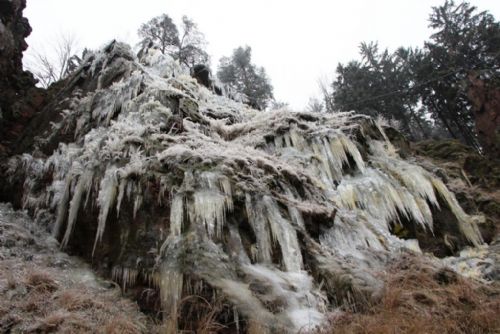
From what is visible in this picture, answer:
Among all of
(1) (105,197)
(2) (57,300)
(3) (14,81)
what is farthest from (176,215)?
(3) (14,81)

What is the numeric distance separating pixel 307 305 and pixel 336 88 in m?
26.7

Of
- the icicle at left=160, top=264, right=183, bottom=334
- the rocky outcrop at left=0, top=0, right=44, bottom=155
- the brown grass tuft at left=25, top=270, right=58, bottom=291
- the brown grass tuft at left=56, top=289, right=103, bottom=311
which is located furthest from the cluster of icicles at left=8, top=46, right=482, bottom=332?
the rocky outcrop at left=0, top=0, right=44, bottom=155

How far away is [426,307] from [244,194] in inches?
113

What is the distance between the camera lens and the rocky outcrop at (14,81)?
9.85 m

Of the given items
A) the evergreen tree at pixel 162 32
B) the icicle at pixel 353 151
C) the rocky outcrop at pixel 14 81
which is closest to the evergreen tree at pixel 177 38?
Result: the evergreen tree at pixel 162 32

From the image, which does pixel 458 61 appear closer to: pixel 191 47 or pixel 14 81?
pixel 191 47

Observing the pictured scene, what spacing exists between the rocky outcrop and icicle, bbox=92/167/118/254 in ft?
18.7

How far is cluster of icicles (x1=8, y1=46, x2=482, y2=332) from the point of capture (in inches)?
156

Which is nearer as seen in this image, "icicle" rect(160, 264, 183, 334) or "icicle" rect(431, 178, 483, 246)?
"icicle" rect(160, 264, 183, 334)

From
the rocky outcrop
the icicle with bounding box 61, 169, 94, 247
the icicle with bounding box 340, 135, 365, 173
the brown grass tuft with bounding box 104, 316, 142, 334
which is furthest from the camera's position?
the rocky outcrop

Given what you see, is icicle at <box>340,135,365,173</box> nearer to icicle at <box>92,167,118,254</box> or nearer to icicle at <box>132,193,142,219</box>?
icicle at <box>132,193,142,219</box>

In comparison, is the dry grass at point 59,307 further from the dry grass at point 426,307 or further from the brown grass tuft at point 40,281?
the dry grass at point 426,307

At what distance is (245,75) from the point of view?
26109mm

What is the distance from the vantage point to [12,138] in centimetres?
956
